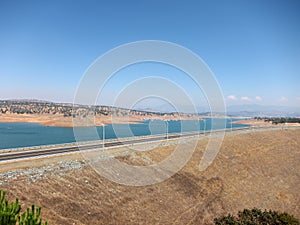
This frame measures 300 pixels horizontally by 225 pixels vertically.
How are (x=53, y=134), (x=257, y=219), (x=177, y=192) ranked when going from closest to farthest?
(x=257, y=219) < (x=177, y=192) < (x=53, y=134)

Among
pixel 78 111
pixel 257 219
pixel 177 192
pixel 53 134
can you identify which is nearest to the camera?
pixel 257 219

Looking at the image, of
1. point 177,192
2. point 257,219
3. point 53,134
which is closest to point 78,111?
point 53,134

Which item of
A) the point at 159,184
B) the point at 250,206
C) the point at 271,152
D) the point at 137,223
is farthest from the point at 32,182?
the point at 271,152

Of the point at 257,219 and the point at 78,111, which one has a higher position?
the point at 78,111

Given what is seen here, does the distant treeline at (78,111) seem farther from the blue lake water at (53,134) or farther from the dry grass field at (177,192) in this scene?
the dry grass field at (177,192)

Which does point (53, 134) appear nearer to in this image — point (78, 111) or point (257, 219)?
point (78, 111)

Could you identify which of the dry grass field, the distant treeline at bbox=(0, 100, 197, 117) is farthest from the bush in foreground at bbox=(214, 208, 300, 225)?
the distant treeline at bbox=(0, 100, 197, 117)
